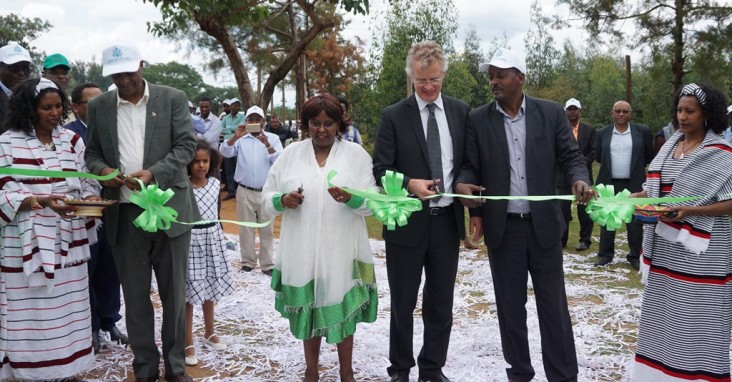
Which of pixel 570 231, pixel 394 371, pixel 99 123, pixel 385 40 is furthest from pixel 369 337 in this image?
pixel 385 40

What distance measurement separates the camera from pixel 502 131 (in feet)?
13.2

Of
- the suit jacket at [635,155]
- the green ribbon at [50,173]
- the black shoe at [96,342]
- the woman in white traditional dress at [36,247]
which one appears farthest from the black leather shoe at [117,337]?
the suit jacket at [635,155]

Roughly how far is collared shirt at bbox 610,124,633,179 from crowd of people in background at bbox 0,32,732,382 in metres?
4.13

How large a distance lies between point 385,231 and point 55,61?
343 centimetres

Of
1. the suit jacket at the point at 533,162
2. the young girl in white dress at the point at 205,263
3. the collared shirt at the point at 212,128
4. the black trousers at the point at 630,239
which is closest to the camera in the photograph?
the suit jacket at the point at 533,162

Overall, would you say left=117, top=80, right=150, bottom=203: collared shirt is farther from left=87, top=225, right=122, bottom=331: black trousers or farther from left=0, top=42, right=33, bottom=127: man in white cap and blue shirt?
left=0, top=42, right=33, bottom=127: man in white cap and blue shirt

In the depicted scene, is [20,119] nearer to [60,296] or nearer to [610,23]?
[60,296]

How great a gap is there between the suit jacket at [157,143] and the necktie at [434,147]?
63.1 inches

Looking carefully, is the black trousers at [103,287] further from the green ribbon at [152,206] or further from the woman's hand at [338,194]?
the woman's hand at [338,194]

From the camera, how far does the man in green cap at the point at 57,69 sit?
545 centimetres

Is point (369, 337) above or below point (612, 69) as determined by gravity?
Answer: below

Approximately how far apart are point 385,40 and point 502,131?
1845 centimetres

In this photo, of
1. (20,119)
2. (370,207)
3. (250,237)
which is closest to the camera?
(370,207)

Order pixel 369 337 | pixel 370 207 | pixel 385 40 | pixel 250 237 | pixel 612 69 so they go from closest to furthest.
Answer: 1. pixel 370 207
2. pixel 369 337
3. pixel 250 237
4. pixel 385 40
5. pixel 612 69
